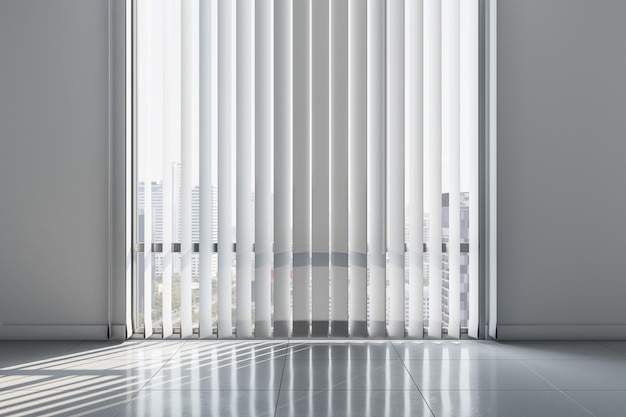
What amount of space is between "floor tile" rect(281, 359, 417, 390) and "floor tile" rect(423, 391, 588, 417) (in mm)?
196

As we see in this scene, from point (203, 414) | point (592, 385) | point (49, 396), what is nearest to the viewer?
point (203, 414)

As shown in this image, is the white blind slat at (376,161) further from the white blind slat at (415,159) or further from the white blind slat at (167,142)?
the white blind slat at (167,142)

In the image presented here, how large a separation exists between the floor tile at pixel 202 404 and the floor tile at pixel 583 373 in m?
1.27

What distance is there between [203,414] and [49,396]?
69 centimetres

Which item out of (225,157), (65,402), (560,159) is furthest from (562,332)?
(65,402)

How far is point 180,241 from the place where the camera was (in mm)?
3619

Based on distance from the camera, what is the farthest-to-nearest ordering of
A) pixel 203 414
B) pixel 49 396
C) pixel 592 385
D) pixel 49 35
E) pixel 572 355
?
pixel 49 35 < pixel 572 355 < pixel 592 385 < pixel 49 396 < pixel 203 414

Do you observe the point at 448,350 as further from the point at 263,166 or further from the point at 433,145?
the point at 263,166

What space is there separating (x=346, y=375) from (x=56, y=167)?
6.53ft

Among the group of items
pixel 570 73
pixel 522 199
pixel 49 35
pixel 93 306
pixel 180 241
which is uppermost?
pixel 49 35

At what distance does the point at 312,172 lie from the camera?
359cm

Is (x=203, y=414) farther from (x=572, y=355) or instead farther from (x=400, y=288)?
(x=572, y=355)

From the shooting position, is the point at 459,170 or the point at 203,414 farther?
the point at 459,170

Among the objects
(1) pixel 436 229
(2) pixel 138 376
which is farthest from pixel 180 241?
(1) pixel 436 229
